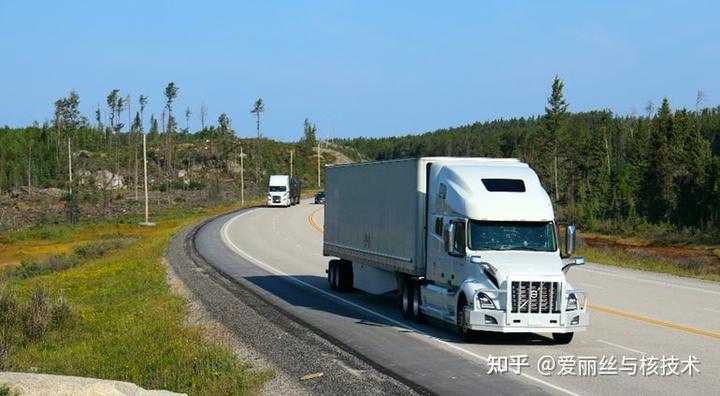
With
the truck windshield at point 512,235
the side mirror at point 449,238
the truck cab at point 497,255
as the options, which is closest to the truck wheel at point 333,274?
the truck cab at point 497,255

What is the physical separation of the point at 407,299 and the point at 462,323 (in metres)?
3.46

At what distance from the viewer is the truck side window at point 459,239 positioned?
17.4 metres

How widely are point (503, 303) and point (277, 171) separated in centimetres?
17015

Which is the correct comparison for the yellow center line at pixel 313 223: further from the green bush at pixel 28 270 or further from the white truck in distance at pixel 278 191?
the green bush at pixel 28 270

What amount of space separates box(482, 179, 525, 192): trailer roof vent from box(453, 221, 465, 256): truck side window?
0.93 m

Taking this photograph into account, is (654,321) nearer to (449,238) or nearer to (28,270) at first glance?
(449,238)

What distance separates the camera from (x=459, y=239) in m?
17.5

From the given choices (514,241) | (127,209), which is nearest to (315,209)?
(127,209)

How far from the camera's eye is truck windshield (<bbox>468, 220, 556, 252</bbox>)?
17328 mm

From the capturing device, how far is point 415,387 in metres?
12.5

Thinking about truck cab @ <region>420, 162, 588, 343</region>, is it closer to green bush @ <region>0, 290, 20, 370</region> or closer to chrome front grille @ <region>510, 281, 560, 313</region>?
chrome front grille @ <region>510, 281, 560, 313</region>

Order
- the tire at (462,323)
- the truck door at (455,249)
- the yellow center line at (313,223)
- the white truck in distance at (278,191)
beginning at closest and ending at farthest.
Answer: the tire at (462,323) → the truck door at (455,249) → the yellow center line at (313,223) → the white truck in distance at (278,191)

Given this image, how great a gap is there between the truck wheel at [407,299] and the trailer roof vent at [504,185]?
3254 mm

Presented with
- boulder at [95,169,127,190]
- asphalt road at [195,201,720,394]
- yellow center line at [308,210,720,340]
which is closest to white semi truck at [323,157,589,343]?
asphalt road at [195,201,720,394]
